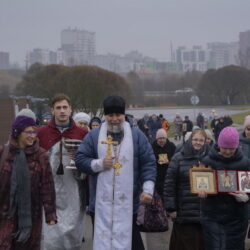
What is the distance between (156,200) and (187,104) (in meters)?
90.9

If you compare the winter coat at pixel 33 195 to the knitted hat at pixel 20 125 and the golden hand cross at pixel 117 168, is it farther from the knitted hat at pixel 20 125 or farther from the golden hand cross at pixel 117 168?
the golden hand cross at pixel 117 168

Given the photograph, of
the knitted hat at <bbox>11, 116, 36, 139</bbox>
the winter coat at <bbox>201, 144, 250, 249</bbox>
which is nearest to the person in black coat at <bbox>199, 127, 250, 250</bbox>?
the winter coat at <bbox>201, 144, 250, 249</bbox>

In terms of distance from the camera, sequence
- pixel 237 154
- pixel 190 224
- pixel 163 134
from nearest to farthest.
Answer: pixel 237 154 < pixel 190 224 < pixel 163 134

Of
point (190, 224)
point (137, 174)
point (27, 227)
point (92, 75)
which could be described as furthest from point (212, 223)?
point (92, 75)

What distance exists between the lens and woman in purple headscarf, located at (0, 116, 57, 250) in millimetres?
5086

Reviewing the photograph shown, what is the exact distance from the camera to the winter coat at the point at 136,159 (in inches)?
209

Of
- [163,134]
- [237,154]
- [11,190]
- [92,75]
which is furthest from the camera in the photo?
[92,75]

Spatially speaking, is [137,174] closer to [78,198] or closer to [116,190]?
[116,190]

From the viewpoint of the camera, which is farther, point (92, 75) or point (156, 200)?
point (92, 75)

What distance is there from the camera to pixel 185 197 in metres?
6.17

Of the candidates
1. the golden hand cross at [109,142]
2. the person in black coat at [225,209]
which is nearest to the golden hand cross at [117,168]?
the golden hand cross at [109,142]

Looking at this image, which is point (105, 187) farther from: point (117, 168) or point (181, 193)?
point (181, 193)

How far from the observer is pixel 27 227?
5109 mm

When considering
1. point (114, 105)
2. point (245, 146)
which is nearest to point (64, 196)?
point (114, 105)
